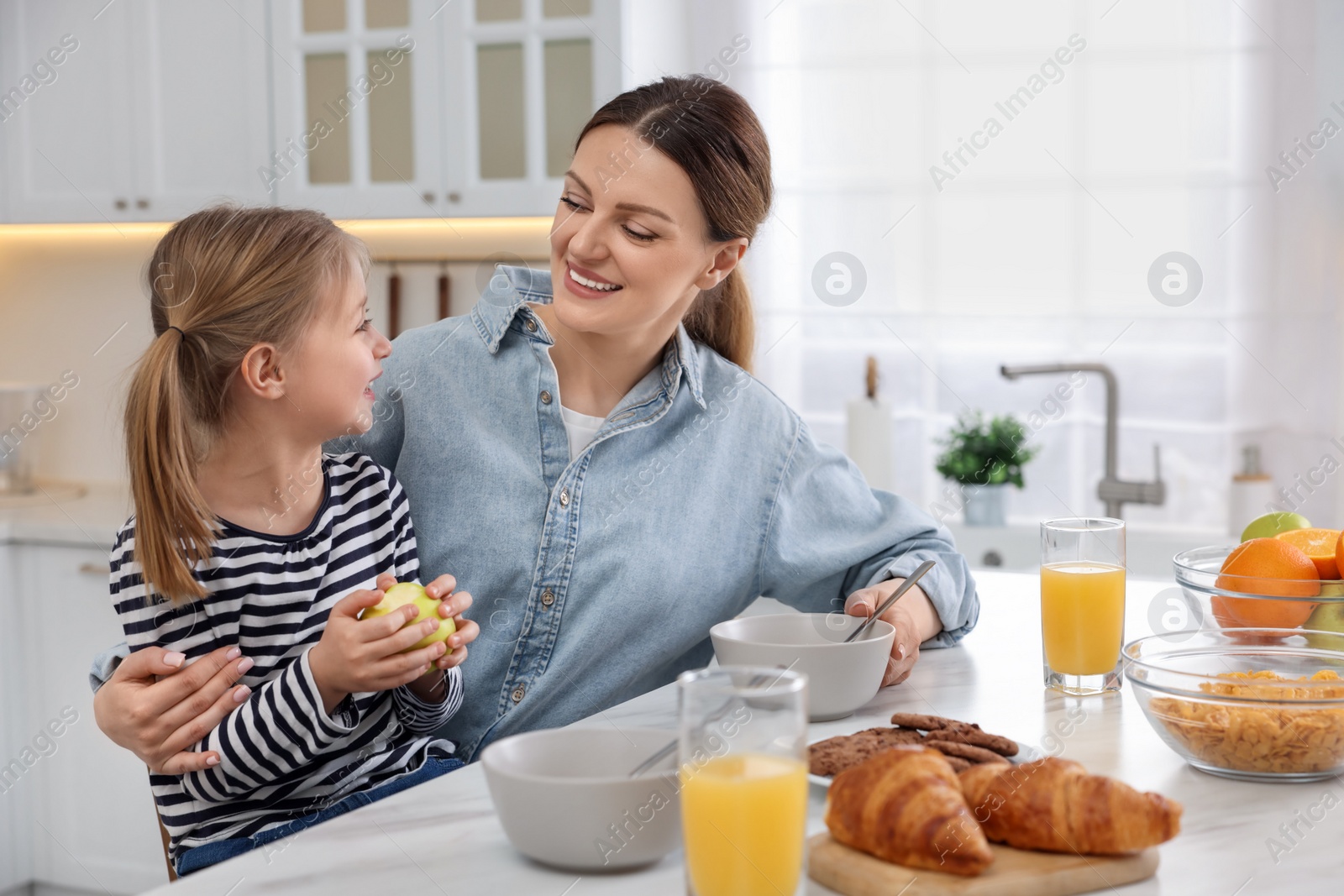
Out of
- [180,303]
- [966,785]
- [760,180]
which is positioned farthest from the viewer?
[760,180]

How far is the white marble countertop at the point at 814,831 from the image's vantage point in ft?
2.50

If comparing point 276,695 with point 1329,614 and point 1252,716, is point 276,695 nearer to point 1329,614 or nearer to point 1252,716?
point 1252,716

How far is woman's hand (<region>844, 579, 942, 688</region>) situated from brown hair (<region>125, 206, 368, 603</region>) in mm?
650

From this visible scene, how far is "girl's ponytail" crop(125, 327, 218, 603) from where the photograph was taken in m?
1.14

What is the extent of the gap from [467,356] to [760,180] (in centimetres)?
42

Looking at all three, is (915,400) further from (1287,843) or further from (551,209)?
(1287,843)

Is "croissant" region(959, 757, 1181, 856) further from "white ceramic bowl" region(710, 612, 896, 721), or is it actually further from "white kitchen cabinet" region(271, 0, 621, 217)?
"white kitchen cabinet" region(271, 0, 621, 217)

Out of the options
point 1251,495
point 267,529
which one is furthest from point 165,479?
point 1251,495

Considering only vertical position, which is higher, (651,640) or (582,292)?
(582,292)

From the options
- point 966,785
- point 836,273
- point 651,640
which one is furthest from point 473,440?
point 836,273

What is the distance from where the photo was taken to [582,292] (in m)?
1.38

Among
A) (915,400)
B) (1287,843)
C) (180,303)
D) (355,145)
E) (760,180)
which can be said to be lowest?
(1287,843)

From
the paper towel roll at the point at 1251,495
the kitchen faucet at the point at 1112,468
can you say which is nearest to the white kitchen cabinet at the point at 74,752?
the kitchen faucet at the point at 1112,468

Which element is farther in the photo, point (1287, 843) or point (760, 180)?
point (760, 180)
